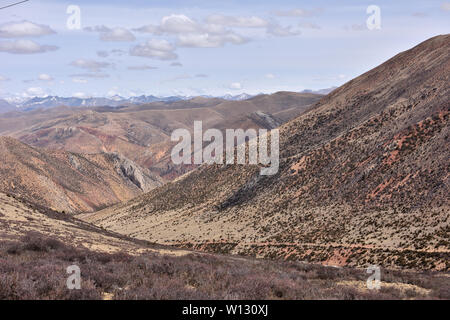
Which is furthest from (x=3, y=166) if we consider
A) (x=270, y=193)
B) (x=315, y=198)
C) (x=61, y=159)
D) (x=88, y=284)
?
(x=88, y=284)

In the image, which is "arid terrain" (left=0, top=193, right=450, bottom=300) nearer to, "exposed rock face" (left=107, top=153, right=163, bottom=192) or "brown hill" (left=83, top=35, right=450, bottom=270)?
"brown hill" (left=83, top=35, right=450, bottom=270)

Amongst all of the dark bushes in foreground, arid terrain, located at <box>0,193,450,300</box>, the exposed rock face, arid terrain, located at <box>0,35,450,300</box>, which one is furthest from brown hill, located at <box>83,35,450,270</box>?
the exposed rock face

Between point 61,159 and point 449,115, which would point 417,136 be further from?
point 61,159

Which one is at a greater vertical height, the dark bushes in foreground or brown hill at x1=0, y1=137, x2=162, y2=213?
the dark bushes in foreground

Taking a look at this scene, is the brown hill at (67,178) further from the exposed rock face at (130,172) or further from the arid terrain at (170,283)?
the arid terrain at (170,283)

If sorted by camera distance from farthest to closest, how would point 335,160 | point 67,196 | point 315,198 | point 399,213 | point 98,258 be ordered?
point 67,196 < point 335,160 < point 315,198 < point 399,213 < point 98,258

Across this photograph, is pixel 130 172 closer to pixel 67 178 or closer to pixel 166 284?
pixel 67 178
